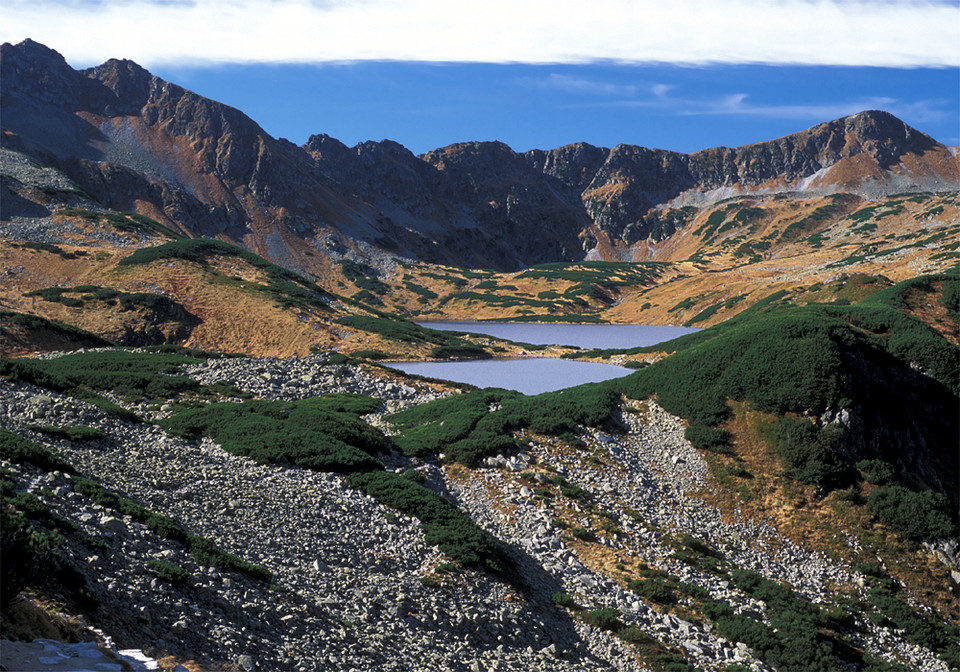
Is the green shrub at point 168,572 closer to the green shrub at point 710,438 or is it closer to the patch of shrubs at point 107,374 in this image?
the patch of shrubs at point 107,374

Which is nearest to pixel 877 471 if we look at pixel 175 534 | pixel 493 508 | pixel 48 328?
pixel 493 508

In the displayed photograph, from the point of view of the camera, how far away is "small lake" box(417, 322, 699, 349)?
311 feet

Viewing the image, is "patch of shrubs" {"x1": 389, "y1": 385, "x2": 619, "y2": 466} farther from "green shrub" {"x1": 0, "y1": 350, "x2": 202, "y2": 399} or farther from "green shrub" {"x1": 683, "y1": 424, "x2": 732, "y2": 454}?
"green shrub" {"x1": 0, "y1": 350, "x2": 202, "y2": 399}

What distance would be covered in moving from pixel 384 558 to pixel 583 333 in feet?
296

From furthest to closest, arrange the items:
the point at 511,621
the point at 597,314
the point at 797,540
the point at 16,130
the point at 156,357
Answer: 1. the point at 16,130
2. the point at 597,314
3. the point at 156,357
4. the point at 797,540
5. the point at 511,621

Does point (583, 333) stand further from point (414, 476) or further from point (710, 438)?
point (414, 476)

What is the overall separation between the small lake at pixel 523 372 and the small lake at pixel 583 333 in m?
25.4

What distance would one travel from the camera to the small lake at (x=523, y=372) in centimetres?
5393

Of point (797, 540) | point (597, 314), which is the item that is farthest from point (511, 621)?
point (597, 314)

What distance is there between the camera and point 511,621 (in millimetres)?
20688

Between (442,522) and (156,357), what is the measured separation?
31.7m

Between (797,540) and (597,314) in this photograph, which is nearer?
(797,540)

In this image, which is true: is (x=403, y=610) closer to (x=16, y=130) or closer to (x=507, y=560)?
(x=507, y=560)

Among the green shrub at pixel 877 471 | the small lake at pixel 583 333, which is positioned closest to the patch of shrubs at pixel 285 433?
the green shrub at pixel 877 471
